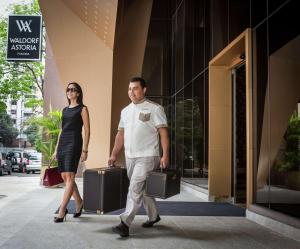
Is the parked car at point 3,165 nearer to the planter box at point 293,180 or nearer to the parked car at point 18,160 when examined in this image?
the parked car at point 18,160

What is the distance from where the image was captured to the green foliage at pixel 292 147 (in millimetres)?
5164

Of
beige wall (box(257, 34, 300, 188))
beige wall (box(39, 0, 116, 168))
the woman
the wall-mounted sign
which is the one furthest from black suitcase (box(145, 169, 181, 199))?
beige wall (box(39, 0, 116, 168))

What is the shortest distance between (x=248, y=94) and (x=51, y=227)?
3.62 meters

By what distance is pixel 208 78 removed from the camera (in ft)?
31.2

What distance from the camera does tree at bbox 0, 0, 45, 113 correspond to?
29.3 metres

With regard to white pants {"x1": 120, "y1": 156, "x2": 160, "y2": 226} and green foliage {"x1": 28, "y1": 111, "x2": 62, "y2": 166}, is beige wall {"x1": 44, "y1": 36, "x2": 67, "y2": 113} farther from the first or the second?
white pants {"x1": 120, "y1": 156, "x2": 160, "y2": 226}

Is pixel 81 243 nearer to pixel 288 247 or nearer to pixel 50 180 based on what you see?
pixel 50 180

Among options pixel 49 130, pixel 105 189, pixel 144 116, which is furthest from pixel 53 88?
pixel 144 116

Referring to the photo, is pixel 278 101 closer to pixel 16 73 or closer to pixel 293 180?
pixel 293 180

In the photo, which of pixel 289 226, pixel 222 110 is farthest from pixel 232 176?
pixel 289 226

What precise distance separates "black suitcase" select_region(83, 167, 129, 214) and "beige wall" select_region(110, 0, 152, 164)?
1089 centimetres

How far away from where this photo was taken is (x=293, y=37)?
540cm

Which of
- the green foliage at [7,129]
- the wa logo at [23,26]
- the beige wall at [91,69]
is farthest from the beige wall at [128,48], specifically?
the green foliage at [7,129]

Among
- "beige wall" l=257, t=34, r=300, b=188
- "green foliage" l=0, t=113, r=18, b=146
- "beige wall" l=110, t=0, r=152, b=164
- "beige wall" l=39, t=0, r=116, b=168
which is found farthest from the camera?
"green foliage" l=0, t=113, r=18, b=146
